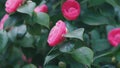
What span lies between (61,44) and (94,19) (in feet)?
0.81

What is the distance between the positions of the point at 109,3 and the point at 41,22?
29cm

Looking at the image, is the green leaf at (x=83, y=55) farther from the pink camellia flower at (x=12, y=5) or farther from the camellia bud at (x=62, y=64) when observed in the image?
the pink camellia flower at (x=12, y=5)

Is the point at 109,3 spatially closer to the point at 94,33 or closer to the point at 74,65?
the point at 94,33

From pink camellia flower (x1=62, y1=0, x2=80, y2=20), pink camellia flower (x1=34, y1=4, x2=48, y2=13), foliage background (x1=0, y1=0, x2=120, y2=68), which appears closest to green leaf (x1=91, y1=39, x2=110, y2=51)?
foliage background (x1=0, y1=0, x2=120, y2=68)

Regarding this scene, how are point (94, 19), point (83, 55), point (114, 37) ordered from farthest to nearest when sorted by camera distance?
point (94, 19) → point (114, 37) → point (83, 55)

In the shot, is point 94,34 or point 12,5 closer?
point 12,5

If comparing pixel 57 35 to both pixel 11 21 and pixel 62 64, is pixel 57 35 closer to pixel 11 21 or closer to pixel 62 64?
pixel 62 64

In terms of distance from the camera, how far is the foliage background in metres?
1.38

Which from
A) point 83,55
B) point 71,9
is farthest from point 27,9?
point 83,55

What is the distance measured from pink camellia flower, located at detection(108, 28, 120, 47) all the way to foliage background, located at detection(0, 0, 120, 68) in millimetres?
23

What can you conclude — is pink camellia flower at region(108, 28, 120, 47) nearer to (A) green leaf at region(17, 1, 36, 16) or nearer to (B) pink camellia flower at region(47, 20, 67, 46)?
(B) pink camellia flower at region(47, 20, 67, 46)

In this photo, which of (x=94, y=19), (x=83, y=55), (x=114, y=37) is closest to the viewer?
(x=83, y=55)

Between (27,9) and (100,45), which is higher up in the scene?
(27,9)

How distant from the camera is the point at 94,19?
5.12 ft
